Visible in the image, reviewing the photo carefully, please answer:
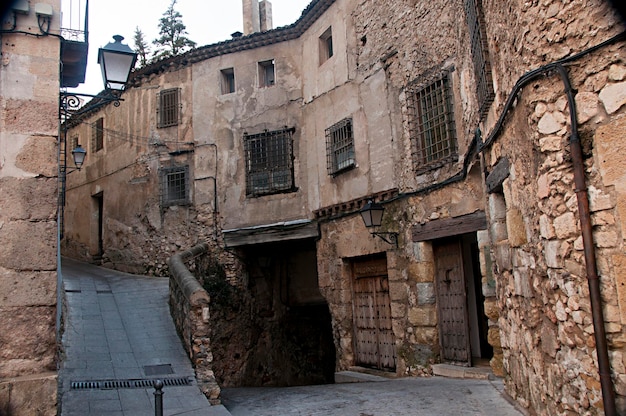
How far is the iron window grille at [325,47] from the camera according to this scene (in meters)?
12.7

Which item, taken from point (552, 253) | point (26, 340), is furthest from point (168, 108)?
point (552, 253)

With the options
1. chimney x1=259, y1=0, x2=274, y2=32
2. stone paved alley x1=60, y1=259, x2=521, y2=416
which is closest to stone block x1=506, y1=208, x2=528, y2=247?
stone paved alley x1=60, y1=259, x2=521, y2=416

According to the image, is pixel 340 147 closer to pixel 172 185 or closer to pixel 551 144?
pixel 172 185

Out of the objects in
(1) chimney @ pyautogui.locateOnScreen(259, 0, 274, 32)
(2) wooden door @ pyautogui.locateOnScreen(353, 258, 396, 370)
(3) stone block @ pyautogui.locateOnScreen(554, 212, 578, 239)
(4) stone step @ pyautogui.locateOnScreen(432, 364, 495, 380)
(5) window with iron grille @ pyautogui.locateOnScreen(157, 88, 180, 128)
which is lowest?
(4) stone step @ pyautogui.locateOnScreen(432, 364, 495, 380)

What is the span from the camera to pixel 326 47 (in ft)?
42.2

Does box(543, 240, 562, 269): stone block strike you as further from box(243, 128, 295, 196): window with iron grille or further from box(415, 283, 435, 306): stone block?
box(243, 128, 295, 196): window with iron grille

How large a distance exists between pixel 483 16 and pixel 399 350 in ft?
19.5

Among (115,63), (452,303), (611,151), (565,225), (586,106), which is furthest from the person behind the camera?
(452,303)

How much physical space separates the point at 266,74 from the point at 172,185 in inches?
154

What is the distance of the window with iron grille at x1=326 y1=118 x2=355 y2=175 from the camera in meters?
11.4

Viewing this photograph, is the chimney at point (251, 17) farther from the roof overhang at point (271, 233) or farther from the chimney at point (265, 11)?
the roof overhang at point (271, 233)

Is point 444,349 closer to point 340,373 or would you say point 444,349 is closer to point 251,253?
point 340,373

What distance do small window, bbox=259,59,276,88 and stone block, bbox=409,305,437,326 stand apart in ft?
24.0

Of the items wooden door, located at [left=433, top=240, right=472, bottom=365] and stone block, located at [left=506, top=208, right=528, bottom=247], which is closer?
stone block, located at [left=506, top=208, right=528, bottom=247]
